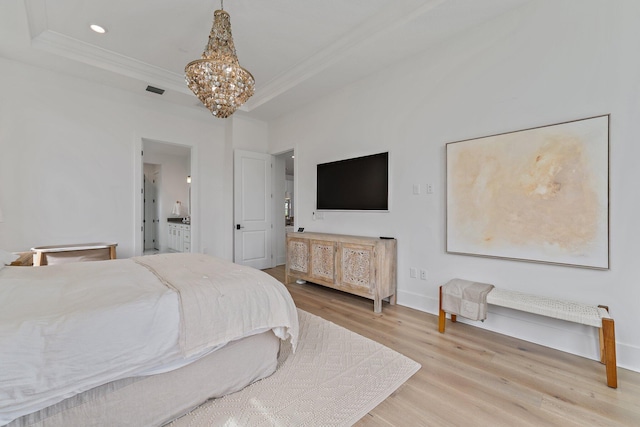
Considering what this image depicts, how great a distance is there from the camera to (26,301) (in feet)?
4.23

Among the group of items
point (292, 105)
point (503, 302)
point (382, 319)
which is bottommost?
point (382, 319)

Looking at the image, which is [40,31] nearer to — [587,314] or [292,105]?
[292,105]

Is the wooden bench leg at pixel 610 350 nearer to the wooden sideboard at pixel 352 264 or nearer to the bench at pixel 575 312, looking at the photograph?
the bench at pixel 575 312

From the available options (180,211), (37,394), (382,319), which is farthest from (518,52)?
(180,211)

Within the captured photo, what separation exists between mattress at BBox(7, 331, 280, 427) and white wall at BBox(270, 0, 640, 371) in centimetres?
209

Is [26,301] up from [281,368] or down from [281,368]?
up

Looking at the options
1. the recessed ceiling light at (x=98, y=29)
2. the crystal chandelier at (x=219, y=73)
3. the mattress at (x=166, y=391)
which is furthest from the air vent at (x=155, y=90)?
the mattress at (x=166, y=391)

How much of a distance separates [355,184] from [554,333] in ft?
8.27

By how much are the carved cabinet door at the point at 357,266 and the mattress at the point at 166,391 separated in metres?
1.56

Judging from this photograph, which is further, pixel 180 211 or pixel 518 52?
pixel 180 211

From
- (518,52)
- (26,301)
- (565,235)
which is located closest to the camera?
(26,301)

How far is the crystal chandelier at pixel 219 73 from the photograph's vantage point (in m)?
2.20

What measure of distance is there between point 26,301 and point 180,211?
6.50 meters

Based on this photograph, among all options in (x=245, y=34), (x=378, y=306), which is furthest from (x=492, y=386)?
(x=245, y=34)
